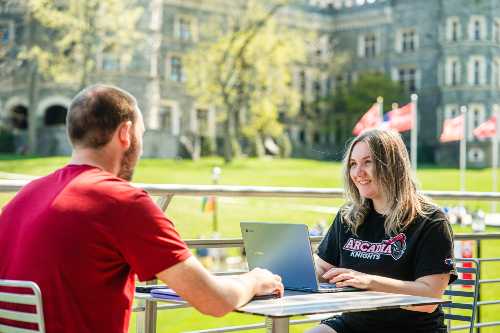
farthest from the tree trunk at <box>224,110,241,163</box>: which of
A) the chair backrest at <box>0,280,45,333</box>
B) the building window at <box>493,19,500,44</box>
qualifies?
the chair backrest at <box>0,280,45,333</box>

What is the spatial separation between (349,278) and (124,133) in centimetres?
114

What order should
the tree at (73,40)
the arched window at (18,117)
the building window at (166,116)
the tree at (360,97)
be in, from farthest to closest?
the tree at (360,97)
the building window at (166,116)
the arched window at (18,117)
the tree at (73,40)

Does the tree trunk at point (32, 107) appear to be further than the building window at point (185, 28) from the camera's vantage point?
No

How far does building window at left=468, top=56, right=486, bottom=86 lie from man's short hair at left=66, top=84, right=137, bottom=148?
48.6 metres

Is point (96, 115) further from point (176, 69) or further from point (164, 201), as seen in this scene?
point (176, 69)

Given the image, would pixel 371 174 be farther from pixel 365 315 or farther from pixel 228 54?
pixel 228 54

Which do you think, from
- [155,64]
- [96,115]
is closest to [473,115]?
[155,64]

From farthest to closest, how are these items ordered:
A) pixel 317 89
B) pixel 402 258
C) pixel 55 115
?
pixel 317 89 → pixel 55 115 → pixel 402 258

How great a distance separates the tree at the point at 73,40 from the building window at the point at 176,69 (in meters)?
3.88

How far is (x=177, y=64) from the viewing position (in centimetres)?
4722

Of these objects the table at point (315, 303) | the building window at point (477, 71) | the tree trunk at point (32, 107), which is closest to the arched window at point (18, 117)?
the tree trunk at point (32, 107)

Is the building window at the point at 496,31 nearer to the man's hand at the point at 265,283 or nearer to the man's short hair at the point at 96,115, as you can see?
the man's hand at the point at 265,283

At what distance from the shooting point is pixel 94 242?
225 centimetres

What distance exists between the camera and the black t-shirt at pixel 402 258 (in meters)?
3.28
